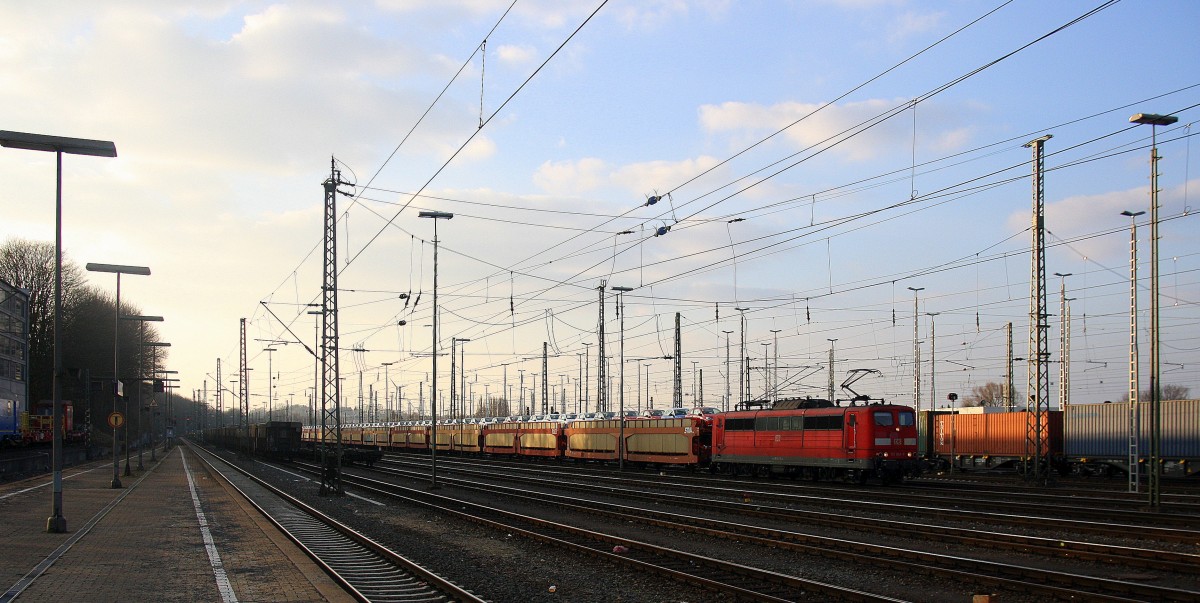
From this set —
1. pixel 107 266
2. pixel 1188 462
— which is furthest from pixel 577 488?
pixel 1188 462

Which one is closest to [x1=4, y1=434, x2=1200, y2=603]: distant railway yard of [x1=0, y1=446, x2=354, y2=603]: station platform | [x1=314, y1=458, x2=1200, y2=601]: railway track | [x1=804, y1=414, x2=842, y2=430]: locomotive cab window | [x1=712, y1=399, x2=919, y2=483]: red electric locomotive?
[x1=314, y1=458, x2=1200, y2=601]: railway track

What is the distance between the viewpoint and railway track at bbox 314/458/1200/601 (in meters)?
13.5

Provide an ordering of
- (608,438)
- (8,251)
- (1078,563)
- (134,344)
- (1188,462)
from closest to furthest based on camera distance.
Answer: (1078,563)
(1188,462)
(608,438)
(8,251)
(134,344)

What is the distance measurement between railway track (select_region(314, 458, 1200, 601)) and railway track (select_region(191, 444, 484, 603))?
7.08 metres

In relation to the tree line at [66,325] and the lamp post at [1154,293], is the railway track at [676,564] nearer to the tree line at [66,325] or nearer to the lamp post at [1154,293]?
the lamp post at [1154,293]

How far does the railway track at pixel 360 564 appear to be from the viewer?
15.2 m

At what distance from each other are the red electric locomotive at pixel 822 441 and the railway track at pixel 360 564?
18.8 metres

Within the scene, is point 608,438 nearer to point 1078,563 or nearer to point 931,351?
point 931,351

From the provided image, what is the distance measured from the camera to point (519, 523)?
2478 centimetres

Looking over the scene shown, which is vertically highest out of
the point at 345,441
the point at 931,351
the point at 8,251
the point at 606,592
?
the point at 8,251

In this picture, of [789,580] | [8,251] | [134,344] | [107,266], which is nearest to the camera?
[789,580]

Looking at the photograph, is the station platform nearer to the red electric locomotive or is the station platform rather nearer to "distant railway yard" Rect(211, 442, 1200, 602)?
"distant railway yard" Rect(211, 442, 1200, 602)

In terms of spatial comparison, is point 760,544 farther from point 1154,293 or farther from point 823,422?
point 823,422

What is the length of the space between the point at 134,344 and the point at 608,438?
72.2 metres
